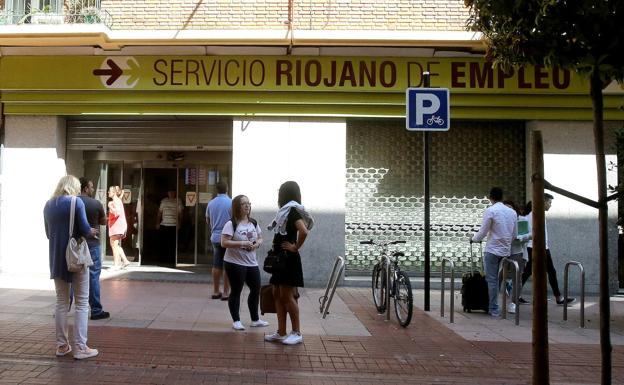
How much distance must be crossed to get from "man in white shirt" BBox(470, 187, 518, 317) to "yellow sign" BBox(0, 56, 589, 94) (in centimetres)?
345

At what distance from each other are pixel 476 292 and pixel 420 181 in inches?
139

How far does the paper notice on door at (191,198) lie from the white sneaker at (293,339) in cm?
699

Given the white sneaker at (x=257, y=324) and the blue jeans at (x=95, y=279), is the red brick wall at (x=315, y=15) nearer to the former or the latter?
the blue jeans at (x=95, y=279)

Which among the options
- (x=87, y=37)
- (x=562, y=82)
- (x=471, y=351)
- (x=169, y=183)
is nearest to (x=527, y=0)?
(x=471, y=351)

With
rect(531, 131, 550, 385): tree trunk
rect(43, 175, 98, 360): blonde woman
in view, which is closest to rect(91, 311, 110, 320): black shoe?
rect(43, 175, 98, 360): blonde woman

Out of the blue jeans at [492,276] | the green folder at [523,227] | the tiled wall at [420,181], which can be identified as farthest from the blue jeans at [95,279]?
the green folder at [523,227]

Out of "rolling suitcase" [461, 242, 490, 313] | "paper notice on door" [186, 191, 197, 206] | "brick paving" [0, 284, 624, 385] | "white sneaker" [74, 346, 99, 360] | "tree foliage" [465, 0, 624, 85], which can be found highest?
"tree foliage" [465, 0, 624, 85]

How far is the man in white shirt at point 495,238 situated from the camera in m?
8.50

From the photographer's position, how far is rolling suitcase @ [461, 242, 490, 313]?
28.0ft

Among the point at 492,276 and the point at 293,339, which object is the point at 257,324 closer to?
the point at 293,339

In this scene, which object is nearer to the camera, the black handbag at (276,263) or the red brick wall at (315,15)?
the black handbag at (276,263)

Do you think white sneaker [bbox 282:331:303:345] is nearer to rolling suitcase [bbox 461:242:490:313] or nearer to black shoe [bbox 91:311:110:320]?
black shoe [bbox 91:311:110:320]

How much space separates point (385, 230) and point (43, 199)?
691cm

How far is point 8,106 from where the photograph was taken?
11.4 metres
